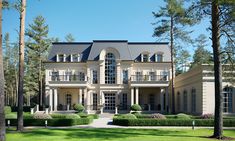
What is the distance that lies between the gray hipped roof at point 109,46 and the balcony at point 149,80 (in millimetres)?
3048

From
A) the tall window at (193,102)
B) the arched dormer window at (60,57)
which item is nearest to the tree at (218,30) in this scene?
the tall window at (193,102)

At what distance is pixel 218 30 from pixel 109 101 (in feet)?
96.2

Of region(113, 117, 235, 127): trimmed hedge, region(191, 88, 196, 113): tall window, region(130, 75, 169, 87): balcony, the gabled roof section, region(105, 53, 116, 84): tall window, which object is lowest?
region(113, 117, 235, 127): trimmed hedge

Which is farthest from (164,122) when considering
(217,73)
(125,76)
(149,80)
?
(125,76)

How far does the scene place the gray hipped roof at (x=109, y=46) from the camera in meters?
47.8

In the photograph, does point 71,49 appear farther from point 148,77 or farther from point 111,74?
point 148,77

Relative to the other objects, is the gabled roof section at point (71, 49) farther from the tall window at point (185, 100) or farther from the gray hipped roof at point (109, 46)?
the tall window at point (185, 100)

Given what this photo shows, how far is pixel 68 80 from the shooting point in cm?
4444

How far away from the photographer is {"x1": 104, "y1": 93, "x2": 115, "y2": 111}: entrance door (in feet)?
150

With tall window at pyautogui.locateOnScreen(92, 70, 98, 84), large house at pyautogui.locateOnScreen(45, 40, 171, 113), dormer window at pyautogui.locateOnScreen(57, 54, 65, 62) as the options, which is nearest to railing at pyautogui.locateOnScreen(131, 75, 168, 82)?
large house at pyautogui.locateOnScreen(45, 40, 171, 113)

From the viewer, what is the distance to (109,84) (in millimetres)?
46125

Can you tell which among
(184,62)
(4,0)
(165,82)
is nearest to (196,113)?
(165,82)

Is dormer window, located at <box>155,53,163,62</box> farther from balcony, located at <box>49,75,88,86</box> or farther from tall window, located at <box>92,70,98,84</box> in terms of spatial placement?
balcony, located at <box>49,75,88,86</box>

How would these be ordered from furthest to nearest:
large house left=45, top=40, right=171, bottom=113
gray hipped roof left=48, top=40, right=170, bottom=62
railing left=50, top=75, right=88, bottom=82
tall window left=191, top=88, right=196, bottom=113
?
gray hipped roof left=48, top=40, right=170, bottom=62 → railing left=50, top=75, right=88, bottom=82 → large house left=45, top=40, right=171, bottom=113 → tall window left=191, top=88, right=196, bottom=113
